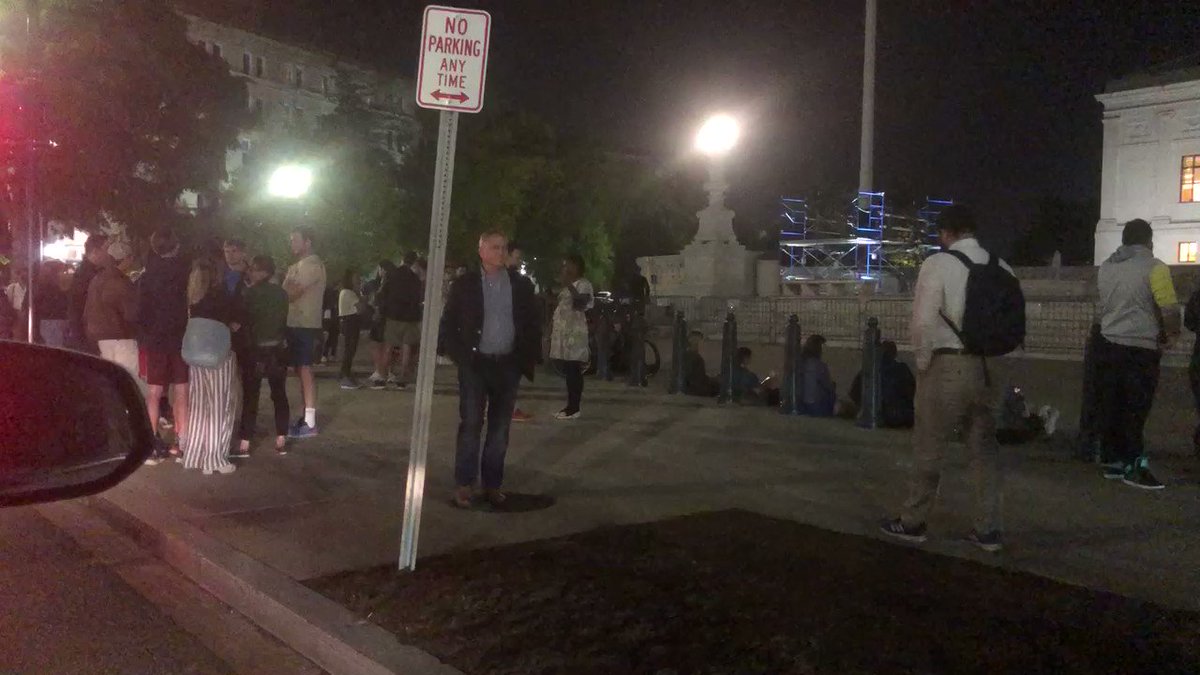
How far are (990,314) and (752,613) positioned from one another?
2168 millimetres

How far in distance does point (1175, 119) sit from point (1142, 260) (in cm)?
4232

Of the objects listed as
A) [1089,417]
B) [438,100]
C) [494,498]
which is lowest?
[494,498]

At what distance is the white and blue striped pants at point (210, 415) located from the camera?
27.5ft

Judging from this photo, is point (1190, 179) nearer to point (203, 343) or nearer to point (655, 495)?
point (655, 495)

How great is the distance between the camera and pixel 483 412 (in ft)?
22.6

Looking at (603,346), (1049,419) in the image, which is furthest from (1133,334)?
(603,346)

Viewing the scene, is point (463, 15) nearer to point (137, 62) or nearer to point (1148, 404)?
point (1148, 404)

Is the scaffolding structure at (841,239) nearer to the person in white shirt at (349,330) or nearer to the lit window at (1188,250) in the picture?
the lit window at (1188,250)

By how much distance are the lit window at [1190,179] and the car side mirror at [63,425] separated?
47.8m

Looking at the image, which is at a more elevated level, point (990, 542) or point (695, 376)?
point (695, 376)

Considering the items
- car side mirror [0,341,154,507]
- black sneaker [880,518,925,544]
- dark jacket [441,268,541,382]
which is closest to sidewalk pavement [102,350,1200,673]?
black sneaker [880,518,925,544]

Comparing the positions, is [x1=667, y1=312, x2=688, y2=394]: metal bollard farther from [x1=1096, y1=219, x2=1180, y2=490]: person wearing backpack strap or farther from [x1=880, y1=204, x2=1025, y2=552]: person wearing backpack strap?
[x1=880, y1=204, x2=1025, y2=552]: person wearing backpack strap

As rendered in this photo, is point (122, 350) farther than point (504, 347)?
Yes

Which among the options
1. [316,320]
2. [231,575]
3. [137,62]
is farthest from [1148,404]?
[137,62]
